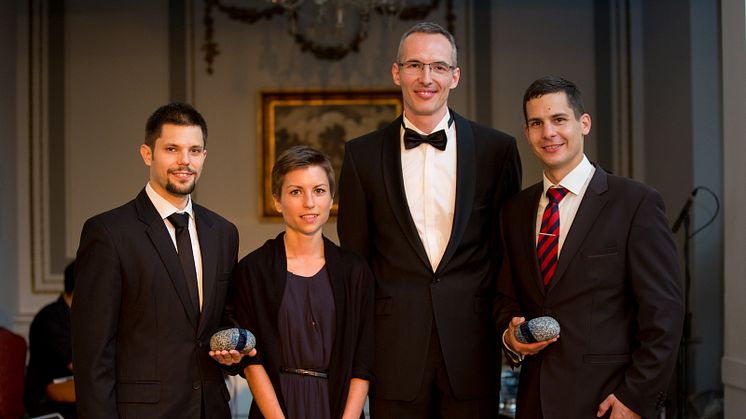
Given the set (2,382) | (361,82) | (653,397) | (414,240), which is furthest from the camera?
(361,82)

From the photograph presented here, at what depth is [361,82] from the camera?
550 centimetres

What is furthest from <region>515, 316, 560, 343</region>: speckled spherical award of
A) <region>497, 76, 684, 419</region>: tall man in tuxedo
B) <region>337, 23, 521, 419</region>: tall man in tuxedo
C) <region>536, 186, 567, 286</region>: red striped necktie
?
<region>337, 23, 521, 419</region>: tall man in tuxedo

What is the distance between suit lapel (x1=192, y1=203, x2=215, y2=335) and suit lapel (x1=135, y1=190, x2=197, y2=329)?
0.04 meters

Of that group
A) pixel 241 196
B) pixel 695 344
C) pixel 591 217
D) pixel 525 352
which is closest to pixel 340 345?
pixel 525 352

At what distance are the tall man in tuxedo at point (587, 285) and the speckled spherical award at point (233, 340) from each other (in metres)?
0.72

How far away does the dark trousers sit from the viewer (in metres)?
2.32

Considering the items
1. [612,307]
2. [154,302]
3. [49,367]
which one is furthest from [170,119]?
[49,367]

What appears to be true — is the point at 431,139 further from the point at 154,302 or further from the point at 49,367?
the point at 49,367

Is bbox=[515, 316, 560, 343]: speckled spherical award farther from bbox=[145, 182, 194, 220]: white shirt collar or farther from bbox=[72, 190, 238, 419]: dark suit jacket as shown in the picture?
bbox=[145, 182, 194, 220]: white shirt collar

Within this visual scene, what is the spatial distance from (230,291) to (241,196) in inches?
131

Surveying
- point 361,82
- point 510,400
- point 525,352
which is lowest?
point 510,400

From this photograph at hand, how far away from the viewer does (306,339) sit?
2174 millimetres

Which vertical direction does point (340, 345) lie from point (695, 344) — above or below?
above

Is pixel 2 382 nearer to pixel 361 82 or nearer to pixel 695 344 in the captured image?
pixel 361 82
